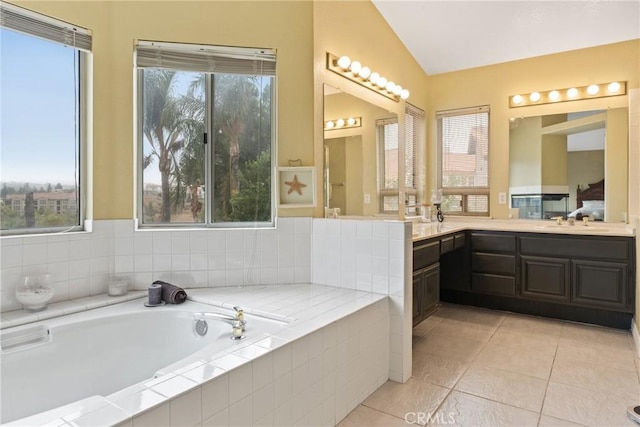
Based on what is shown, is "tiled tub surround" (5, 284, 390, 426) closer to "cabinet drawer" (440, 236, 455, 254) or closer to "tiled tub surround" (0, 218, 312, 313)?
"tiled tub surround" (0, 218, 312, 313)

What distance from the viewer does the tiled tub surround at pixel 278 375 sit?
1.18 m

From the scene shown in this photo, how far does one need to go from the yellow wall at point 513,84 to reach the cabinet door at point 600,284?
3.11ft

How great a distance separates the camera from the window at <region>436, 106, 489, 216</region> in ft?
→ 13.4

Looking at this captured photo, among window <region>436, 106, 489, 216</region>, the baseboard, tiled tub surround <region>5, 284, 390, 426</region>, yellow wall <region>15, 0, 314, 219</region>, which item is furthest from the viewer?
window <region>436, 106, 489, 216</region>

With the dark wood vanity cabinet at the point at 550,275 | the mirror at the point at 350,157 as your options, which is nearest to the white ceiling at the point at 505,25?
the mirror at the point at 350,157

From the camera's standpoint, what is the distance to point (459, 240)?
350 cm

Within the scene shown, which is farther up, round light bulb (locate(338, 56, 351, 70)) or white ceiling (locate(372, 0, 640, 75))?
white ceiling (locate(372, 0, 640, 75))

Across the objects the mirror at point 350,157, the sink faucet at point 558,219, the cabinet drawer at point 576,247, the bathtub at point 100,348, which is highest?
the mirror at point 350,157

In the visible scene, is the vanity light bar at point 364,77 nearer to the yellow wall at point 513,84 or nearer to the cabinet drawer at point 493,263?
the yellow wall at point 513,84

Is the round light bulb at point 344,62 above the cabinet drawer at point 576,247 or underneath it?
above

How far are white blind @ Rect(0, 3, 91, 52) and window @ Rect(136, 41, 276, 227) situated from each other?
320 millimetres

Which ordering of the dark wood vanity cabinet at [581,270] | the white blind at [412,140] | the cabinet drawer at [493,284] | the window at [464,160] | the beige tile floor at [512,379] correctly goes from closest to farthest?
the beige tile floor at [512,379]
the dark wood vanity cabinet at [581,270]
the cabinet drawer at [493,284]
the white blind at [412,140]
the window at [464,160]

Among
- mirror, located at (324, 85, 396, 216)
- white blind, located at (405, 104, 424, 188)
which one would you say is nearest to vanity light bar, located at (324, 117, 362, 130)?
mirror, located at (324, 85, 396, 216)

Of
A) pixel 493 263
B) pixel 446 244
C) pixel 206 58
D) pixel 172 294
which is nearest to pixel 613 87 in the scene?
pixel 493 263
